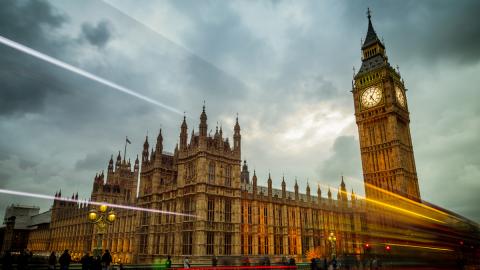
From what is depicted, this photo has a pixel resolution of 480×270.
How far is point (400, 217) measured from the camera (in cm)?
2819

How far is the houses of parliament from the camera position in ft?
157

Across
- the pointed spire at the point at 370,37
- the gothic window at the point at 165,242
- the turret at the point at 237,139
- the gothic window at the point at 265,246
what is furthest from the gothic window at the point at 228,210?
the pointed spire at the point at 370,37

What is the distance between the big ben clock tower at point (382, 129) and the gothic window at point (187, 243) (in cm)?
4361

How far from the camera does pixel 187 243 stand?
1836 inches

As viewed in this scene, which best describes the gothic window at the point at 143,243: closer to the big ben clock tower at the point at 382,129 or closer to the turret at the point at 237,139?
the turret at the point at 237,139

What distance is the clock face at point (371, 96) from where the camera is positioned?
77812mm

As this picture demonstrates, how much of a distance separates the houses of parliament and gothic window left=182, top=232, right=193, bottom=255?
137mm

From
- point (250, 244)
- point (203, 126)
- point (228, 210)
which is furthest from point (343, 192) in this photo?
point (203, 126)

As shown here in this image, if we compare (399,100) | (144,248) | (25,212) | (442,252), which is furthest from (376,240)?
(25,212)

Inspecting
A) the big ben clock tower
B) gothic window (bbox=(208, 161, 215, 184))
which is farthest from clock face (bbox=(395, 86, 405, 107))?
gothic window (bbox=(208, 161, 215, 184))

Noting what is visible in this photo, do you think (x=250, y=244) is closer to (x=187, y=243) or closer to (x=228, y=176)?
(x=187, y=243)

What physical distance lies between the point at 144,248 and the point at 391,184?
50881mm

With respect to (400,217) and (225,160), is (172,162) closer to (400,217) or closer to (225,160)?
(225,160)

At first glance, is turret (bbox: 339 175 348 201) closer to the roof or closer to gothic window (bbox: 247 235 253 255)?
gothic window (bbox: 247 235 253 255)
